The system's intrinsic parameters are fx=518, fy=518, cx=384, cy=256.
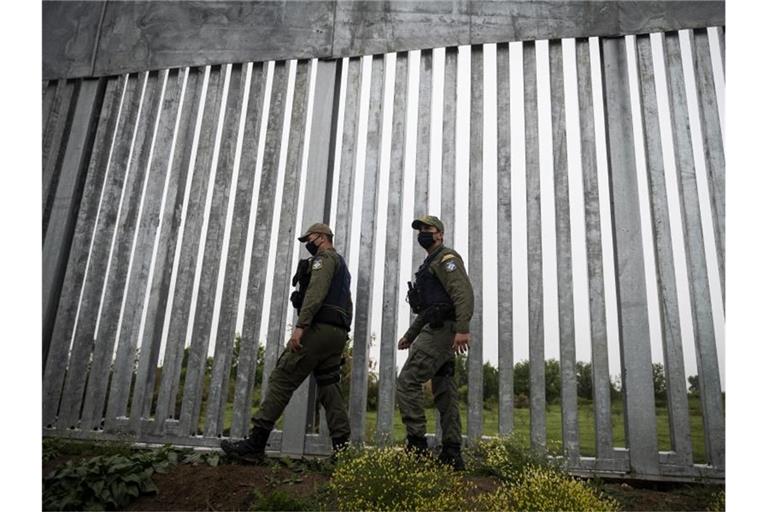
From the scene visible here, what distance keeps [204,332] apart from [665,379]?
4837 mm

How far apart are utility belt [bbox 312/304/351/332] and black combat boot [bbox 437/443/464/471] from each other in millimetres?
1419

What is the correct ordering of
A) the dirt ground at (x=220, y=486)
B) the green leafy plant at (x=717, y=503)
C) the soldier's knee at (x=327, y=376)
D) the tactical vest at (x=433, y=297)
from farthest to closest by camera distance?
1. the soldier's knee at (x=327, y=376)
2. the tactical vest at (x=433, y=297)
3. the green leafy plant at (x=717, y=503)
4. the dirt ground at (x=220, y=486)

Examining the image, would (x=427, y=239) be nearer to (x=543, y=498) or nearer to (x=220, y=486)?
(x=543, y=498)

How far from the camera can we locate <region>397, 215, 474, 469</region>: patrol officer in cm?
442

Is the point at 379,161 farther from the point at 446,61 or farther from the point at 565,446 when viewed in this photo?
the point at 565,446

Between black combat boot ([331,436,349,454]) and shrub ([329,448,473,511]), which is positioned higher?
black combat boot ([331,436,349,454])

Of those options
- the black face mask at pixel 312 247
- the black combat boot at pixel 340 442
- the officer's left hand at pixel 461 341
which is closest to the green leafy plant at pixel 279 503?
the black combat boot at pixel 340 442

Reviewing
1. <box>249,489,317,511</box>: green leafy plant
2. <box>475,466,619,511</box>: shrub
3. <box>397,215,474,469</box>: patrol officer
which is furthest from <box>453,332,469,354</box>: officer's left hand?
<box>249,489,317,511</box>: green leafy plant

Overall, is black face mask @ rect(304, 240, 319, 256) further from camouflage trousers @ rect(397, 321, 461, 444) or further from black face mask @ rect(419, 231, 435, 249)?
camouflage trousers @ rect(397, 321, 461, 444)

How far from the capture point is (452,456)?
14.5ft

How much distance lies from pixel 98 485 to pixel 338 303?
2.35 meters

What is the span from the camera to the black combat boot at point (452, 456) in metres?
4.38

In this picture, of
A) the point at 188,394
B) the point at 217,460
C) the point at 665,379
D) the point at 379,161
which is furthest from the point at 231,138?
the point at 665,379

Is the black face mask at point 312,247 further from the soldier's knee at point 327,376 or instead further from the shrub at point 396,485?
the shrub at point 396,485
